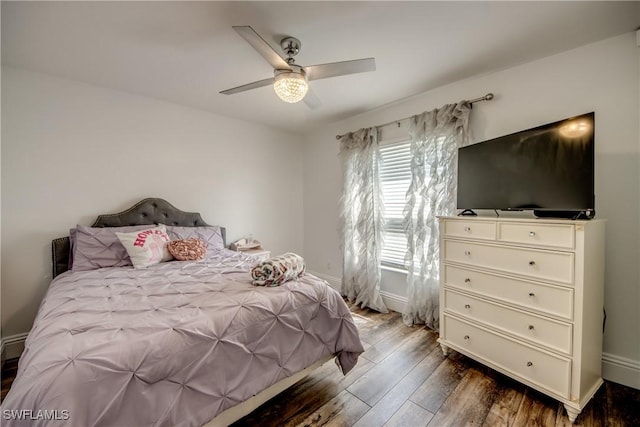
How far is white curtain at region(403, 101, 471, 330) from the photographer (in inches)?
101

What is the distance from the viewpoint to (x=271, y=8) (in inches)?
63.1

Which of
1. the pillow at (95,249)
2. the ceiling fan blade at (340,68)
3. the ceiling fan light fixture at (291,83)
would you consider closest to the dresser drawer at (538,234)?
the ceiling fan blade at (340,68)

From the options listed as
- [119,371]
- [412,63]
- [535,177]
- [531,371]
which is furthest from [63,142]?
[531,371]

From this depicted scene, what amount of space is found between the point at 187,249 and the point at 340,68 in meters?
2.17

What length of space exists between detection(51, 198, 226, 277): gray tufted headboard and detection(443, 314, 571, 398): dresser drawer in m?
2.84

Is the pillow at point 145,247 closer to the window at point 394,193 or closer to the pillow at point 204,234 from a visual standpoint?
the pillow at point 204,234

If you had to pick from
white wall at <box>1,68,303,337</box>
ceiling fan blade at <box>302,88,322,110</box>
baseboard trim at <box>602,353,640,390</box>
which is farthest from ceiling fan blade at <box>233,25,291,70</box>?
baseboard trim at <box>602,353,640,390</box>

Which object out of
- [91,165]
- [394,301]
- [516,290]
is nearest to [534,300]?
[516,290]

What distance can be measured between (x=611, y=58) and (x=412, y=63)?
4.51ft

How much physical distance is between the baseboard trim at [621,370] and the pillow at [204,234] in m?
3.50

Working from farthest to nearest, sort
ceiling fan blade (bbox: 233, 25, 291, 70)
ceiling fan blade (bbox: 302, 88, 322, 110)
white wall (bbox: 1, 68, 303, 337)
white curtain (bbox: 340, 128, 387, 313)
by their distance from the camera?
white curtain (bbox: 340, 128, 387, 313) → white wall (bbox: 1, 68, 303, 337) → ceiling fan blade (bbox: 302, 88, 322, 110) → ceiling fan blade (bbox: 233, 25, 291, 70)

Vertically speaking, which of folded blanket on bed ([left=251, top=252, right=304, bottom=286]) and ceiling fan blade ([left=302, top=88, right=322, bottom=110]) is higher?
ceiling fan blade ([left=302, top=88, right=322, bottom=110])

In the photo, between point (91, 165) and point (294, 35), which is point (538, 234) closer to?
point (294, 35)

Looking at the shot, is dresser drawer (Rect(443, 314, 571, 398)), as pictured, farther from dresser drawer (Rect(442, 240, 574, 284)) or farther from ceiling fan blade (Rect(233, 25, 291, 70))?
ceiling fan blade (Rect(233, 25, 291, 70))
